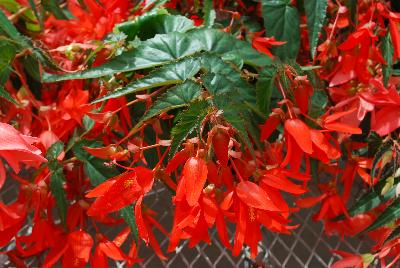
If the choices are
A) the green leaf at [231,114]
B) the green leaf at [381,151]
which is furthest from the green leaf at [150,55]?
the green leaf at [381,151]

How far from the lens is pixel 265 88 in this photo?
0.48 meters

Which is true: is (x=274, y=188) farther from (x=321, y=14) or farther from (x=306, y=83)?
(x=321, y=14)

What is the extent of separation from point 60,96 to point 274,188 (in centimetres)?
28

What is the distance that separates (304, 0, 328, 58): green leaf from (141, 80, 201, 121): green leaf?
0.18 meters

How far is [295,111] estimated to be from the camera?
1.59 ft

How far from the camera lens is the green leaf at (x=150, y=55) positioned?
0.50 meters

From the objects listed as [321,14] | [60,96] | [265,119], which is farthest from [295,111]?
[60,96]

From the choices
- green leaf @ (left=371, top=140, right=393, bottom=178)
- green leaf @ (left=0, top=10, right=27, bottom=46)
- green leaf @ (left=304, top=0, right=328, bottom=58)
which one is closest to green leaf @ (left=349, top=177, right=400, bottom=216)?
green leaf @ (left=371, top=140, right=393, bottom=178)

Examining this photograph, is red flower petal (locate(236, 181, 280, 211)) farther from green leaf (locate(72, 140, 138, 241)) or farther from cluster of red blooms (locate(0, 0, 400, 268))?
green leaf (locate(72, 140, 138, 241))

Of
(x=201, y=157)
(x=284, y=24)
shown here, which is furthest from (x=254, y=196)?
(x=284, y=24)

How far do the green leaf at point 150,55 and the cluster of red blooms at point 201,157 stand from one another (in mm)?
30

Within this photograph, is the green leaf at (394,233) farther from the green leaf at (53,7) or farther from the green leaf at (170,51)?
the green leaf at (53,7)

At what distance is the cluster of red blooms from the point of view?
411 mm

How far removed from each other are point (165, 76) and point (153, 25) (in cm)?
12
